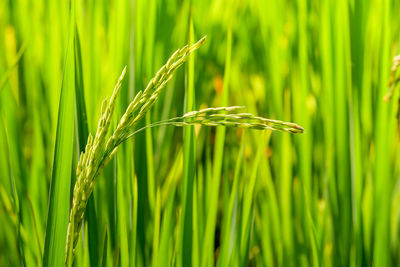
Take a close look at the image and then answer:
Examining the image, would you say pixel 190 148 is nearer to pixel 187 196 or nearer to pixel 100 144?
pixel 187 196

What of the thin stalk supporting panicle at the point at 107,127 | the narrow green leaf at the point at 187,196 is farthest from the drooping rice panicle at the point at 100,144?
the narrow green leaf at the point at 187,196

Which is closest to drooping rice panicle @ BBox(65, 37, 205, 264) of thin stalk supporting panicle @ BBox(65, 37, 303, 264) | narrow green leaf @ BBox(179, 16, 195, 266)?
thin stalk supporting panicle @ BBox(65, 37, 303, 264)

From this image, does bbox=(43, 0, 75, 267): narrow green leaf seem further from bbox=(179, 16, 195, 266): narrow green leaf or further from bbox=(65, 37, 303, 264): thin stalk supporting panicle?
bbox=(179, 16, 195, 266): narrow green leaf

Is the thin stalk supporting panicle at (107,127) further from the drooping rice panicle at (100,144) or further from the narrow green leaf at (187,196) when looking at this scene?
the narrow green leaf at (187,196)

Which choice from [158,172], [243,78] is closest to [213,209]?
[158,172]

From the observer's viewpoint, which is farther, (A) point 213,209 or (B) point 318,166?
(B) point 318,166

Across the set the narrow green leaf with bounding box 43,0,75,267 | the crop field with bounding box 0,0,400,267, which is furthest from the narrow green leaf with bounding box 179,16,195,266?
the narrow green leaf with bounding box 43,0,75,267

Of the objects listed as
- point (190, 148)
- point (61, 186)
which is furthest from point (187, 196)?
point (61, 186)

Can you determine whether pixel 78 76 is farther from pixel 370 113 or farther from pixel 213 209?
pixel 370 113

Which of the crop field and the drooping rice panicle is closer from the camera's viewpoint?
the drooping rice panicle
